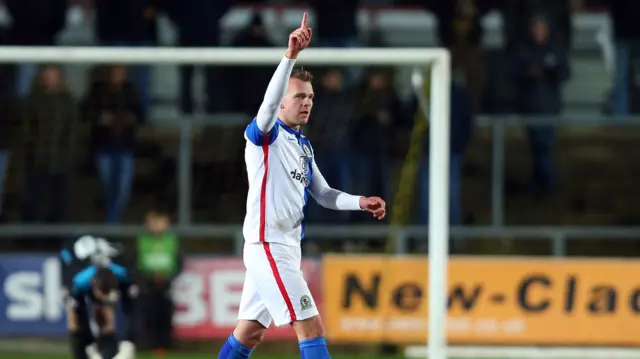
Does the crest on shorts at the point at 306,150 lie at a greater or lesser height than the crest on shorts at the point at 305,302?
greater

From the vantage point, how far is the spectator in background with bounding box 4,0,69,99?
1253 cm

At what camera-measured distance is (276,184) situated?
6547 mm

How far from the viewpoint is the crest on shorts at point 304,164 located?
6.61 metres

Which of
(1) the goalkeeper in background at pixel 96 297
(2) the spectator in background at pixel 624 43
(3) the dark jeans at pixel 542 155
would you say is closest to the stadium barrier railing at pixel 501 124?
(3) the dark jeans at pixel 542 155

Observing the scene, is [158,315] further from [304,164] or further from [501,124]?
[304,164]

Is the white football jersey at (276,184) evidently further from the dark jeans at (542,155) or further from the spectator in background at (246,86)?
the dark jeans at (542,155)

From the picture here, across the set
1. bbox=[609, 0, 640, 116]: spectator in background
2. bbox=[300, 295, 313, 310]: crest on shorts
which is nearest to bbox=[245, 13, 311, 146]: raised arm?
bbox=[300, 295, 313, 310]: crest on shorts

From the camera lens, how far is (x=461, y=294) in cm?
1209

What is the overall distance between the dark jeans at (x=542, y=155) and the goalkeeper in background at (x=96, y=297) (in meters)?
4.75

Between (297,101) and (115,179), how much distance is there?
5.58 meters

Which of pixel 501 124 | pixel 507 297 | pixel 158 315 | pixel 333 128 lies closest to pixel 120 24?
pixel 333 128

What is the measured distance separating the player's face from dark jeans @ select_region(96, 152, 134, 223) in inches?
216

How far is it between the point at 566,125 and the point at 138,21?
4.03 metres

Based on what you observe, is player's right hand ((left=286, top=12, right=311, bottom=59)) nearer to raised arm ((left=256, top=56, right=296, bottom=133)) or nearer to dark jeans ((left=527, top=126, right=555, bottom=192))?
raised arm ((left=256, top=56, right=296, bottom=133))
